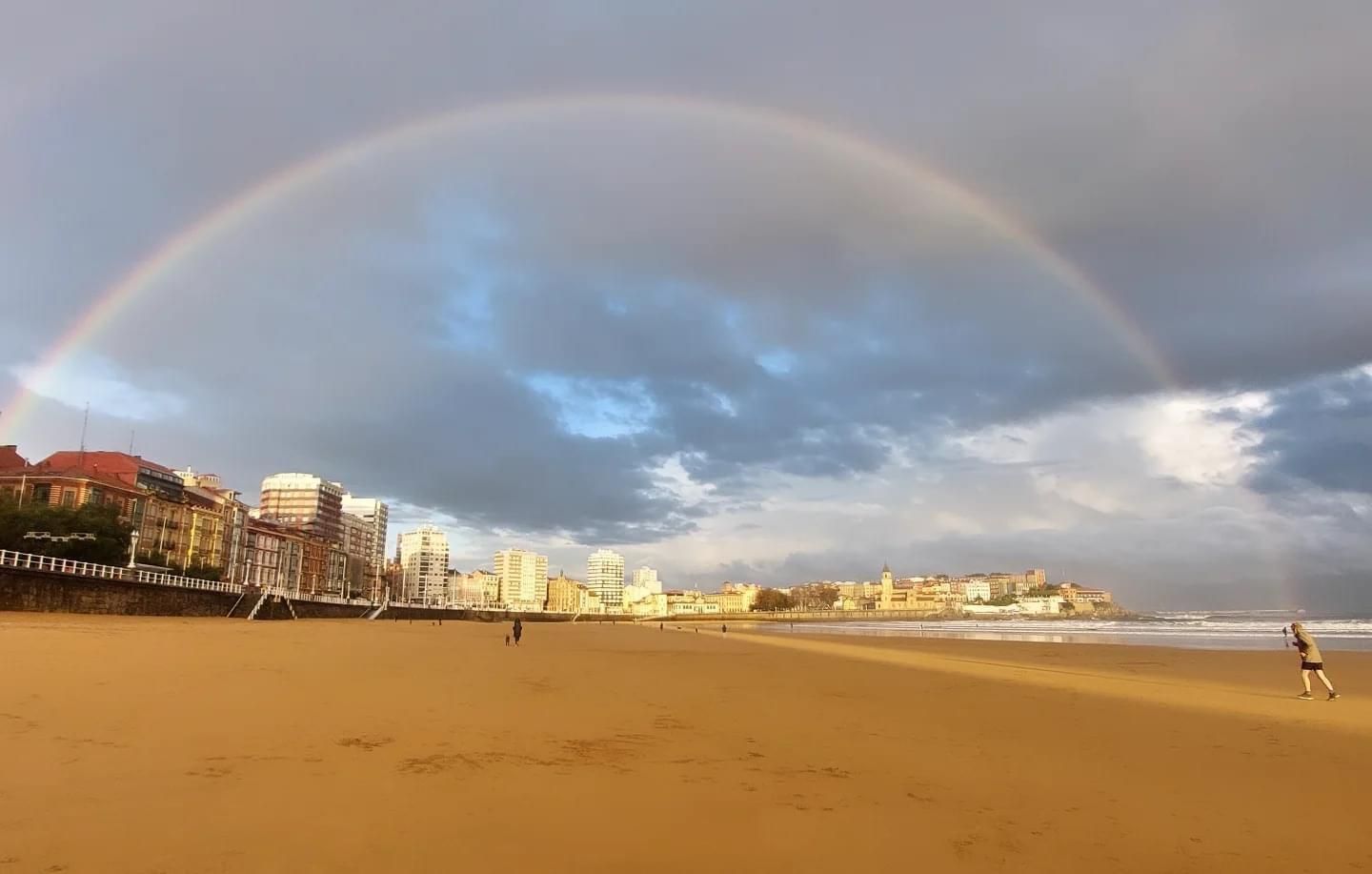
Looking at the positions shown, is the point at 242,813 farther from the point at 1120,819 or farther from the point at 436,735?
the point at 1120,819

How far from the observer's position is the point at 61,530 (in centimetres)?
5891

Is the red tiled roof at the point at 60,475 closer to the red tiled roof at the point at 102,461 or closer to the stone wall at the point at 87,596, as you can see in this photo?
the red tiled roof at the point at 102,461

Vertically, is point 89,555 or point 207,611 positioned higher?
point 89,555

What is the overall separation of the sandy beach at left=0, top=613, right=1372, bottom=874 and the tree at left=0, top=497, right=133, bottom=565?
55.5 metres

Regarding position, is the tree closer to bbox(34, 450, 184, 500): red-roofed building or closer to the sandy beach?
bbox(34, 450, 184, 500): red-roofed building

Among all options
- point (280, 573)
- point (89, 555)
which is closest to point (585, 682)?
point (89, 555)

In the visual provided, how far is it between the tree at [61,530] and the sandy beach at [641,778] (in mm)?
55521

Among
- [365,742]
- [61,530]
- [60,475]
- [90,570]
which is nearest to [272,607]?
[61,530]

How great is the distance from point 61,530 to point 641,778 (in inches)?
2760

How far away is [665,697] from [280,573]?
14307cm

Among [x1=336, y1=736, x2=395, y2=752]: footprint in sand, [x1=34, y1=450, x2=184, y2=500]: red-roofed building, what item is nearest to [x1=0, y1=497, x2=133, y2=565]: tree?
[x1=34, y1=450, x2=184, y2=500]: red-roofed building

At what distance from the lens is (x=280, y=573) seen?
137125 millimetres

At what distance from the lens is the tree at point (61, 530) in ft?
189

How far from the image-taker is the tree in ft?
189
